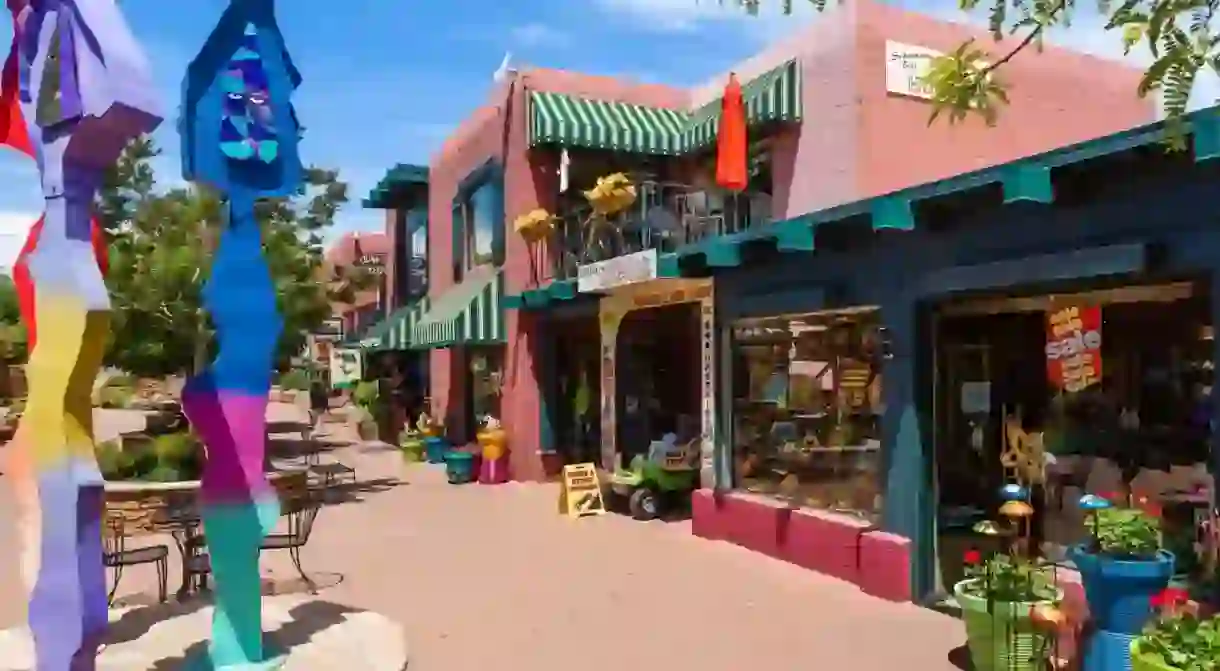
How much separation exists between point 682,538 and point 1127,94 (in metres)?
11.0

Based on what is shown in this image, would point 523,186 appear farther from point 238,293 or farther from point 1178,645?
point 1178,645

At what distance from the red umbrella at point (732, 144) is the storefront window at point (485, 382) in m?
6.05

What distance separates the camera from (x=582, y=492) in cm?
1401

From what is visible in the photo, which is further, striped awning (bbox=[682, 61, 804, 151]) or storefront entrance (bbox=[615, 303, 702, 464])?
storefront entrance (bbox=[615, 303, 702, 464])

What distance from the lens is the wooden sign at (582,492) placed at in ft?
45.8

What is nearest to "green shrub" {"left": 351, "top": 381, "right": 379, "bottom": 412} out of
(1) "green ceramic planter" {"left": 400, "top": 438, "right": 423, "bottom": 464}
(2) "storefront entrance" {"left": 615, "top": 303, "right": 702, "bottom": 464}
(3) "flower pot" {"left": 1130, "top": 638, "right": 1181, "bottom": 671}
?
(1) "green ceramic planter" {"left": 400, "top": 438, "right": 423, "bottom": 464}

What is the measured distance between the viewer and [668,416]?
55.8 ft

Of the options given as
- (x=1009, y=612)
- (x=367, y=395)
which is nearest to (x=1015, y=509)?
(x=1009, y=612)

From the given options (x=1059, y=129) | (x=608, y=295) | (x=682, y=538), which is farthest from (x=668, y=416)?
(x=1059, y=129)

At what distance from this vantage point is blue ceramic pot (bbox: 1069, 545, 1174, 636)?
5.59m

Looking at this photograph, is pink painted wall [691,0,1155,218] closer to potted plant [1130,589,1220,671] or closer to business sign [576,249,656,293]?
business sign [576,249,656,293]

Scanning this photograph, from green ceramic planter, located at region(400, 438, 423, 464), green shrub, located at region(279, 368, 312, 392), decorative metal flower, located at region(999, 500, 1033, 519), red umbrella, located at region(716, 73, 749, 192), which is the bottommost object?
green ceramic planter, located at region(400, 438, 423, 464)

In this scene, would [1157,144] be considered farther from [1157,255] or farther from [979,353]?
[979,353]

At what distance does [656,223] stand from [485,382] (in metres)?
6.34
